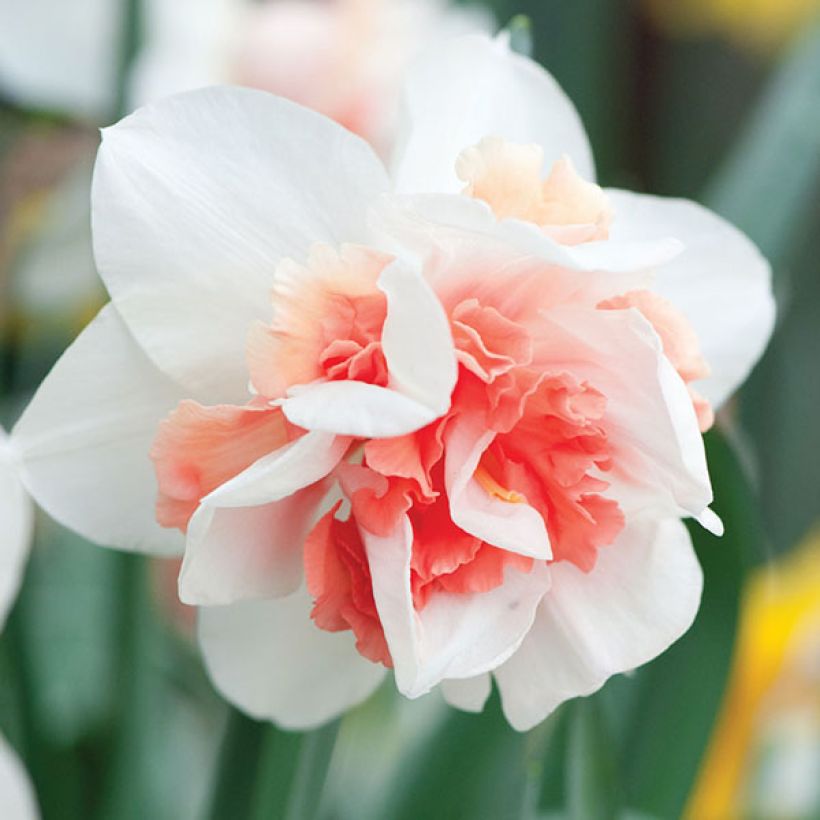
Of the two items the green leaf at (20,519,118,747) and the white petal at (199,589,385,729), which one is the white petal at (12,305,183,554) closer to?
the white petal at (199,589,385,729)

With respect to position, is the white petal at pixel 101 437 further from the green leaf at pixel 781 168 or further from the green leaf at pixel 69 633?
the green leaf at pixel 781 168

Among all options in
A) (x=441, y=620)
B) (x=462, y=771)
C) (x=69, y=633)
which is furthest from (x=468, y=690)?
(x=69, y=633)

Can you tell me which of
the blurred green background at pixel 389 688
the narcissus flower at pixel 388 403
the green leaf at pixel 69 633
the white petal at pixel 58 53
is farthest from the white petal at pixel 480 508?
the white petal at pixel 58 53

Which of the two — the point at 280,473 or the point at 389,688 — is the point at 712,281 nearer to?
the point at 280,473

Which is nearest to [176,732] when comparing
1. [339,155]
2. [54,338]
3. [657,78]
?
[54,338]

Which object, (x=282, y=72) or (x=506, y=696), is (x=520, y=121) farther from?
(x=282, y=72)
